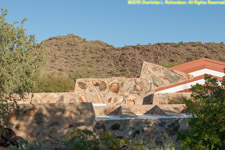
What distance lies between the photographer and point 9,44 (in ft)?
26.8

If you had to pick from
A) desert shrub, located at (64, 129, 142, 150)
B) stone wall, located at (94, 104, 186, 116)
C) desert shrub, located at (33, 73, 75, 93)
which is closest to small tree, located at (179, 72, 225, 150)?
desert shrub, located at (64, 129, 142, 150)

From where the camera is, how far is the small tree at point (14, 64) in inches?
297

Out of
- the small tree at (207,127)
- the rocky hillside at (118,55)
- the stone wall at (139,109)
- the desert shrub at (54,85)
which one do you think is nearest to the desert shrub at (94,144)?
the small tree at (207,127)

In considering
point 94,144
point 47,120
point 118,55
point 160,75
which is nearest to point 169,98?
point 160,75

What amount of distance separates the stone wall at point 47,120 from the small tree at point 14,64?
37 cm

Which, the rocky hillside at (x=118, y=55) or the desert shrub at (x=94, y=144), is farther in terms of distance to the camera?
the rocky hillside at (x=118, y=55)

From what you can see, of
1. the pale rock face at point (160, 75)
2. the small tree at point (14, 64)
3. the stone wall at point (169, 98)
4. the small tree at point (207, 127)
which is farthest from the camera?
the pale rock face at point (160, 75)

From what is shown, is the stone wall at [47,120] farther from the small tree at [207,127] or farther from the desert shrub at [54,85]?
the desert shrub at [54,85]

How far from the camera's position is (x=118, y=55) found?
54.9 meters

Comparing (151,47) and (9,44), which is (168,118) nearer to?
(9,44)

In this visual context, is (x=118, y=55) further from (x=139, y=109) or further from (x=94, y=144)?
(x=94, y=144)

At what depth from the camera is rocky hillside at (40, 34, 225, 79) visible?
4975 cm

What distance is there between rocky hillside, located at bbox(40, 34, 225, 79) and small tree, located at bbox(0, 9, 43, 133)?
38.2 meters

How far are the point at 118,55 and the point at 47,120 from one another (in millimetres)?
47129
